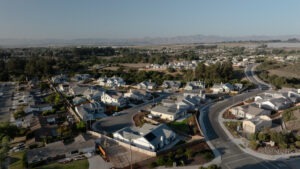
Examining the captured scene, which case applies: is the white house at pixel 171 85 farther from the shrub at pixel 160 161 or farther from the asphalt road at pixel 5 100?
the shrub at pixel 160 161

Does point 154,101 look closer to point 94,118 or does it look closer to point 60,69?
point 94,118

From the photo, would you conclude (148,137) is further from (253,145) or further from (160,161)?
(253,145)

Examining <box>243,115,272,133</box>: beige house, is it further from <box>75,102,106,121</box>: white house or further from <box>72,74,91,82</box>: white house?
<box>72,74,91,82</box>: white house

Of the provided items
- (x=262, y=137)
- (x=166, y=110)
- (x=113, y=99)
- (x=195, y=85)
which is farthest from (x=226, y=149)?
(x=195, y=85)

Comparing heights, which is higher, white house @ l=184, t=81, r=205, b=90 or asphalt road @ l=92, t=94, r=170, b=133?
white house @ l=184, t=81, r=205, b=90

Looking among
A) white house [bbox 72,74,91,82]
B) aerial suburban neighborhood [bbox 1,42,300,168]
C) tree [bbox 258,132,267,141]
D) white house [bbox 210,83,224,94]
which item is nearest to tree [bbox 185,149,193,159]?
aerial suburban neighborhood [bbox 1,42,300,168]

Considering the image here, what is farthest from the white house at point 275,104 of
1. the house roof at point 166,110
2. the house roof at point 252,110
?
the house roof at point 166,110
